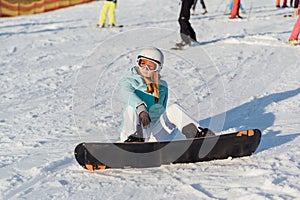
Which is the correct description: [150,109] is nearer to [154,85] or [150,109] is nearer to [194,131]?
[154,85]

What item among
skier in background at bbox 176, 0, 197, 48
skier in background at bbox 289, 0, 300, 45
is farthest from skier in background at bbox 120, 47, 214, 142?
skier in background at bbox 289, 0, 300, 45

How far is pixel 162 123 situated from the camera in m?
4.04

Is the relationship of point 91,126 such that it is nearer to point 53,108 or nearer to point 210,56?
point 53,108

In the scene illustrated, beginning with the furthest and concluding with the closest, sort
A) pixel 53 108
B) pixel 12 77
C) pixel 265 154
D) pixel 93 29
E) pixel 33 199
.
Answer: pixel 93 29 → pixel 12 77 → pixel 53 108 → pixel 265 154 → pixel 33 199

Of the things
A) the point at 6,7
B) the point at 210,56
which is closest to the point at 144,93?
the point at 210,56

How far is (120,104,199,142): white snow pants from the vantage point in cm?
382

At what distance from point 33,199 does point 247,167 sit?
59.0 inches

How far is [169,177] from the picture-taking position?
11.8ft

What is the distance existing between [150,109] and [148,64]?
0.36 meters

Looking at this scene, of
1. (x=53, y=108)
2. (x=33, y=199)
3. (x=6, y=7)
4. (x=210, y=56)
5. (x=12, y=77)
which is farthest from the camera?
(x=6, y=7)

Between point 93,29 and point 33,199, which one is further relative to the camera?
point 93,29

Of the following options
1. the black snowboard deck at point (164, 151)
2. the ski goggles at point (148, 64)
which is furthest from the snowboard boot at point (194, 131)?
the ski goggles at point (148, 64)

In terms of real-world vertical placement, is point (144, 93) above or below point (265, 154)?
above

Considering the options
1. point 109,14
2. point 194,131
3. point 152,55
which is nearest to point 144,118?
point 194,131
